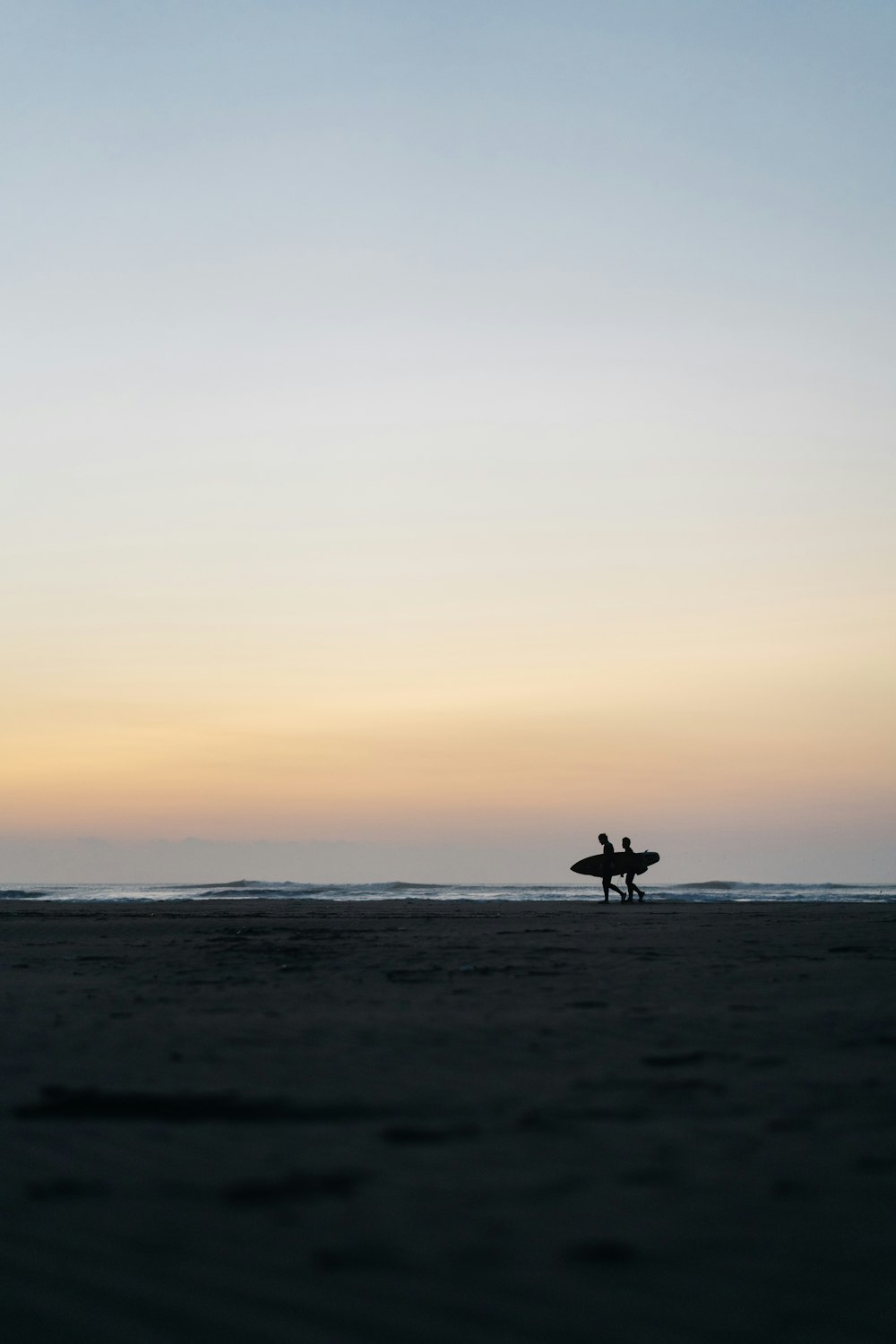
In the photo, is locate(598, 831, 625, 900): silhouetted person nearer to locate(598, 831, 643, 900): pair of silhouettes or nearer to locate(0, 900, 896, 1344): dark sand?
locate(598, 831, 643, 900): pair of silhouettes

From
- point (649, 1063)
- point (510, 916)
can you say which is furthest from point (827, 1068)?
point (510, 916)

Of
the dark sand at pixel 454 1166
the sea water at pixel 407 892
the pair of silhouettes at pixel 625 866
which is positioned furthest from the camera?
the sea water at pixel 407 892

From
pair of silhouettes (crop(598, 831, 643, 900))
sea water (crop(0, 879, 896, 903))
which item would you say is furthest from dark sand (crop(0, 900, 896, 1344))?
sea water (crop(0, 879, 896, 903))

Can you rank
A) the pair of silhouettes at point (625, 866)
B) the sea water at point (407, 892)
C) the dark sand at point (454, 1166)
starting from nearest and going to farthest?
the dark sand at point (454, 1166)
the pair of silhouettes at point (625, 866)
the sea water at point (407, 892)

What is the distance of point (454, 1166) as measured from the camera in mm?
3781

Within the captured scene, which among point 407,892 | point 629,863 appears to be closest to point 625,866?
point 629,863

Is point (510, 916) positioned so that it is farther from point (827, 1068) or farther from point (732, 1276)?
point (732, 1276)

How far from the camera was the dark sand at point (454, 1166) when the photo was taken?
2721 mm

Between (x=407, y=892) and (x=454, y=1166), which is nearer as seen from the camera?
(x=454, y=1166)

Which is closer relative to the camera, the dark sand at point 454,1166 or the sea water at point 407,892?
the dark sand at point 454,1166

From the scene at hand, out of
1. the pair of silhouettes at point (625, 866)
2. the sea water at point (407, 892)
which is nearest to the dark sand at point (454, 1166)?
the pair of silhouettes at point (625, 866)

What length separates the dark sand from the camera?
107 inches

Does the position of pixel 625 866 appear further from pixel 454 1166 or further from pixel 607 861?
pixel 454 1166

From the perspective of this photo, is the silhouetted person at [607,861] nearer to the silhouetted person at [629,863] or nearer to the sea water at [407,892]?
the silhouetted person at [629,863]
